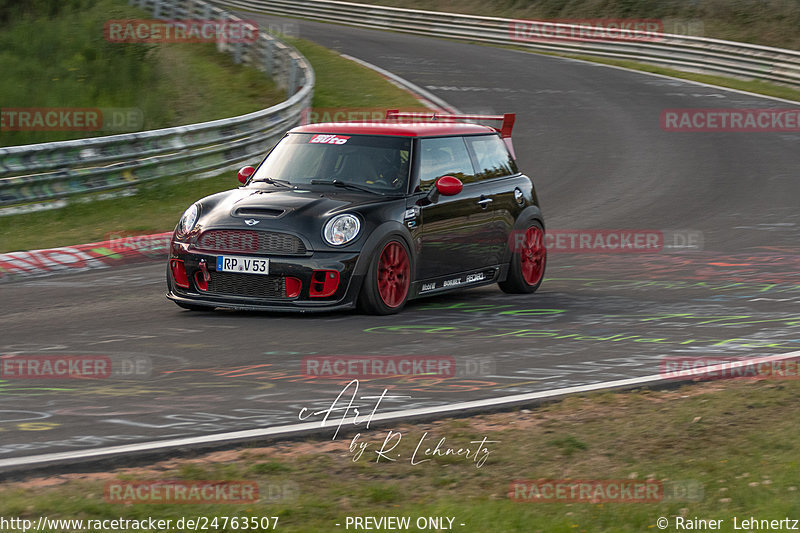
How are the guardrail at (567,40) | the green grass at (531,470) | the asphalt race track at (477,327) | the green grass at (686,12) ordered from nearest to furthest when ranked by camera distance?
the green grass at (531,470), the asphalt race track at (477,327), the guardrail at (567,40), the green grass at (686,12)

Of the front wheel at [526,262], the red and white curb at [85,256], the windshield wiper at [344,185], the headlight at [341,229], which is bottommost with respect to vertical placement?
the red and white curb at [85,256]

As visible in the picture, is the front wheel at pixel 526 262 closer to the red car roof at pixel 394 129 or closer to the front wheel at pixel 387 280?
the red car roof at pixel 394 129

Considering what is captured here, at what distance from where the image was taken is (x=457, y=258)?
1049 cm

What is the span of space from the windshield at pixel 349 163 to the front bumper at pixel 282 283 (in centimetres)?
107

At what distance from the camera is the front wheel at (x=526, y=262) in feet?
36.9

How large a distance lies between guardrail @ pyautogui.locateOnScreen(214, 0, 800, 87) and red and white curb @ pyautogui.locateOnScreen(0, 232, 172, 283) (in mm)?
21541

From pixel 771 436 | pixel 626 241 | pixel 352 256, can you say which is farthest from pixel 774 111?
pixel 771 436

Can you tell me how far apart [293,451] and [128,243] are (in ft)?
27.9

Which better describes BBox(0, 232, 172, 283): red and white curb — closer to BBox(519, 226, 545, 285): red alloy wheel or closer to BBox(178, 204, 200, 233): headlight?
BBox(178, 204, 200, 233): headlight

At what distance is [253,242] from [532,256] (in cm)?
332

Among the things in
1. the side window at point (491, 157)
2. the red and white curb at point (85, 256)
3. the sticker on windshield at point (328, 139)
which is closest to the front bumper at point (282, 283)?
the sticker on windshield at point (328, 139)

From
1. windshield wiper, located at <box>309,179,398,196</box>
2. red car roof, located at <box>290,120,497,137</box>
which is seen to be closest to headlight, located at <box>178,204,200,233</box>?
windshield wiper, located at <box>309,179,398,196</box>

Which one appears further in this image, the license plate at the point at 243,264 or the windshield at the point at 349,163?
the windshield at the point at 349,163

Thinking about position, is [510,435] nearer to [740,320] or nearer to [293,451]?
[293,451]
